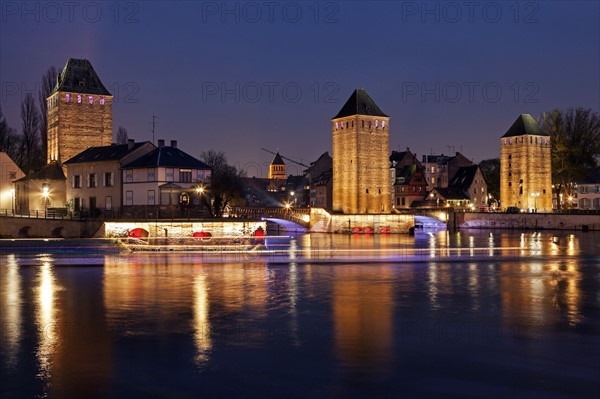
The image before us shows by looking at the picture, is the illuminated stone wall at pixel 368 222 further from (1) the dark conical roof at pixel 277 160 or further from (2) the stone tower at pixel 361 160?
(1) the dark conical roof at pixel 277 160

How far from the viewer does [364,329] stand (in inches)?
586

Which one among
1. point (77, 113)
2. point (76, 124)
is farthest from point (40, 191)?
point (77, 113)

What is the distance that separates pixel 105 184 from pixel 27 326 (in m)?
41.3

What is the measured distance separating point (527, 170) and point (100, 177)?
193 ft

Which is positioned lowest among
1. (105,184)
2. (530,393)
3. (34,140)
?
(530,393)

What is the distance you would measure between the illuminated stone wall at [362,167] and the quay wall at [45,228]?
31.6 metres

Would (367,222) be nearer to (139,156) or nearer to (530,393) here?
(139,156)

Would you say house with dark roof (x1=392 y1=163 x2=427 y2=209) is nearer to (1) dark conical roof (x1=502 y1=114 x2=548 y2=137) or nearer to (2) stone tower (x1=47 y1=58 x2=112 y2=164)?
(1) dark conical roof (x1=502 y1=114 x2=548 y2=137)

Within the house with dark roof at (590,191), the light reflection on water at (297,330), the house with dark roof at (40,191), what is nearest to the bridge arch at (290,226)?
the house with dark roof at (40,191)

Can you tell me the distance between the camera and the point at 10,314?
16.7m

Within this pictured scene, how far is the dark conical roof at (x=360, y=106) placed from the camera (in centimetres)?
7531

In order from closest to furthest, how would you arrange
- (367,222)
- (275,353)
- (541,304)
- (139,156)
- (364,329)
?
(275,353) < (364,329) < (541,304) < (139,156) < (367,222)

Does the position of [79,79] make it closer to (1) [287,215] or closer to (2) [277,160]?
(1) [287,215]

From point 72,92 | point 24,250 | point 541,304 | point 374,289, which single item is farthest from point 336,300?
point 72,92
